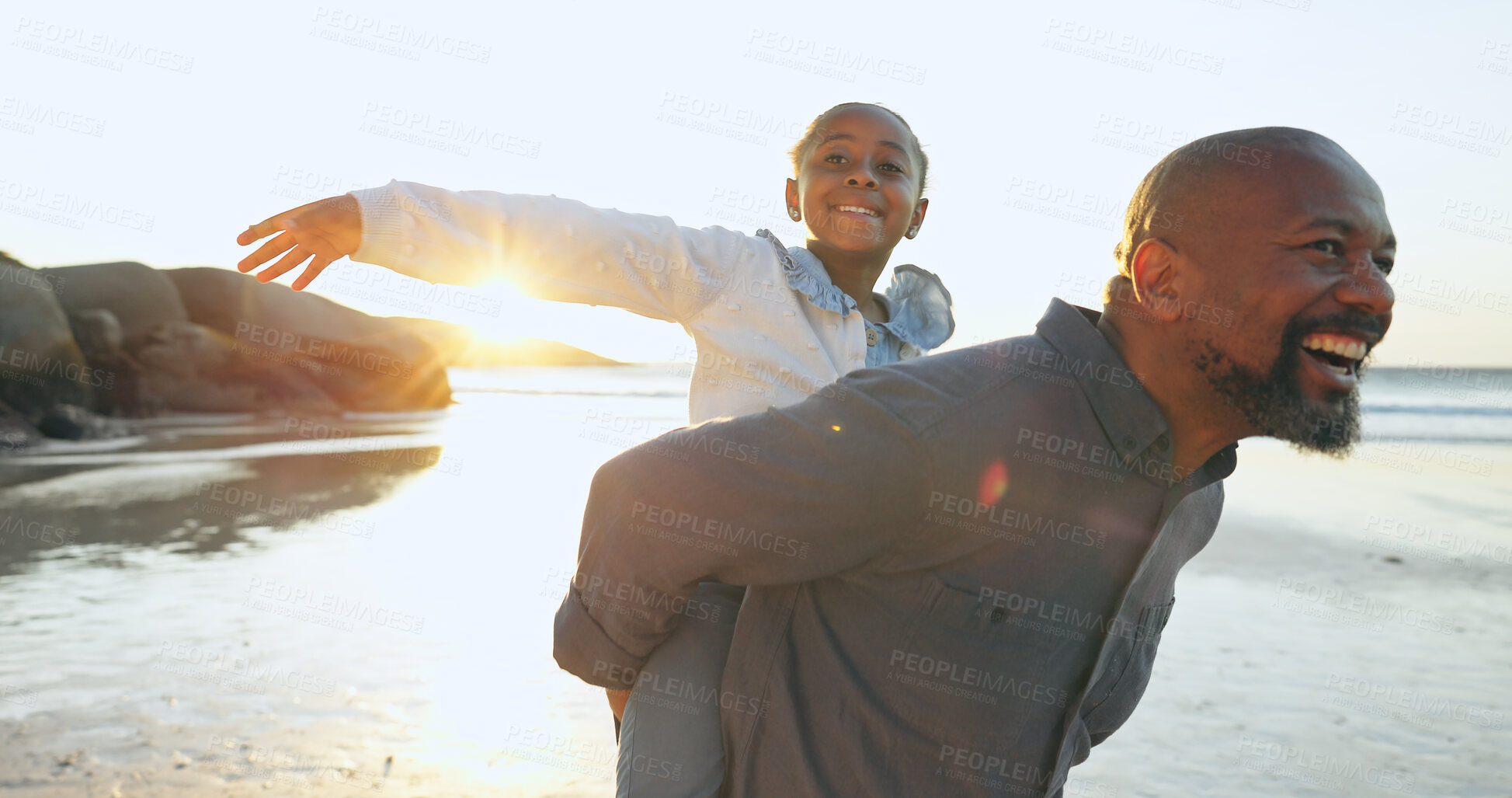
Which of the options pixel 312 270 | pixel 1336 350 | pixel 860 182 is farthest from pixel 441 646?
pixel 1336 350

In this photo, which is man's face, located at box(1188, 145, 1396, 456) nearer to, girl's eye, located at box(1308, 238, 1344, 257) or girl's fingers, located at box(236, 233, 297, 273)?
girl's eye, located at box(1308, 238, 1344, 257)

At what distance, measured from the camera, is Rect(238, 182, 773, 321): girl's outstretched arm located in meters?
1.88

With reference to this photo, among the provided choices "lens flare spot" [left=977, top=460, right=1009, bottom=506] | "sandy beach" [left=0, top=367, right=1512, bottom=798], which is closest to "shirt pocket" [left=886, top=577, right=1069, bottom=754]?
"lens flare spot" [left=977, top=460, right=1009, bottom=506]

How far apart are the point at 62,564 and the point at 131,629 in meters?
1.42

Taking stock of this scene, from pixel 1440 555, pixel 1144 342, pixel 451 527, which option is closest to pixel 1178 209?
pixel 1144 342

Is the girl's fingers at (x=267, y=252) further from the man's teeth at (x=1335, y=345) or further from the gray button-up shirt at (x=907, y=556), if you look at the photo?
the man's teeth at (x=1335, y=345)

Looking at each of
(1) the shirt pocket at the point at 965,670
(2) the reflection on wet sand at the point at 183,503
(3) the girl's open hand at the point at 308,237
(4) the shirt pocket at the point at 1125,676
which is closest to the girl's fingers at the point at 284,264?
(3) the girl's open hand at the point at 308,237

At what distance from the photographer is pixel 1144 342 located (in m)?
1.58

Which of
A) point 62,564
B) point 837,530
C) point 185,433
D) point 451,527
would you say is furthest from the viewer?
point 185,433

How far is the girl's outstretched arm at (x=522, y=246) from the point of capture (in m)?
1.88

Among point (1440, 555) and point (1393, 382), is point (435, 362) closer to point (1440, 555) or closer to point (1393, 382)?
point (1440, 555)

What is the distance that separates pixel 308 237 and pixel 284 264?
2.7 inches

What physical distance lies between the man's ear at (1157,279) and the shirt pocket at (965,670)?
1.75ft

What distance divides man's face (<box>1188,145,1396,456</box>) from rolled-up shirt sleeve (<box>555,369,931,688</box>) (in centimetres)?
52
